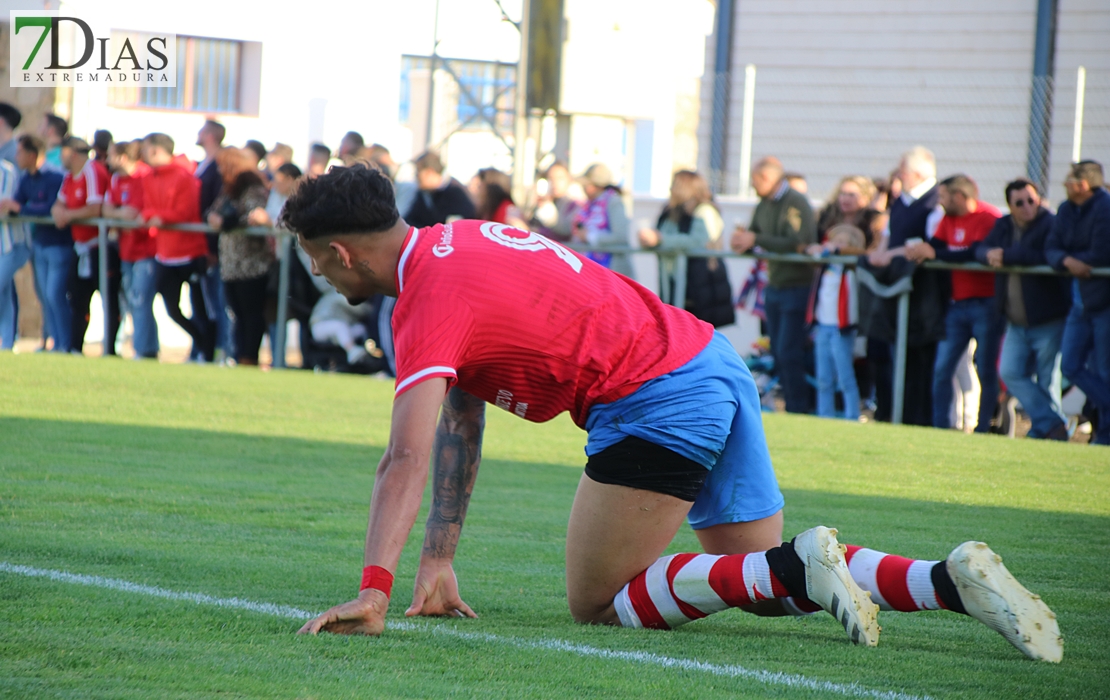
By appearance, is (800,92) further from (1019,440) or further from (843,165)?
(1019,440)

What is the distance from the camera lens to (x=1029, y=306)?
10516 mm

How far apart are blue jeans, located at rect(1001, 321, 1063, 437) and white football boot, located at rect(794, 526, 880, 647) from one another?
7053mm

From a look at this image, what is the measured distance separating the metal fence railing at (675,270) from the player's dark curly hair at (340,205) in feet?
24.6

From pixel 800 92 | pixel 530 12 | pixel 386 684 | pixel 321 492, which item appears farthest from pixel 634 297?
pixel 800 92

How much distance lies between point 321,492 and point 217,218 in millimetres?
7133

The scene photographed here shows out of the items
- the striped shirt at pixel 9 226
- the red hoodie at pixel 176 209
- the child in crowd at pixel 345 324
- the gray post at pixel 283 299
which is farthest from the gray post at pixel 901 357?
the striped shirt at pixel 9 226

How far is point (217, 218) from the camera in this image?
44.9 ft

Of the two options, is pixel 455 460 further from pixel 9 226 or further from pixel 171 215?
pixel 9 226

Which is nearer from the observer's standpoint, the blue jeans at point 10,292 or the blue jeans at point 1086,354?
the blue jeans at point 1086,354

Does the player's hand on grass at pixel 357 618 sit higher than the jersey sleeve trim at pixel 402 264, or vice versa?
the jersey sleeve trim at pixel 402 264

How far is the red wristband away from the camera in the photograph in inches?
150

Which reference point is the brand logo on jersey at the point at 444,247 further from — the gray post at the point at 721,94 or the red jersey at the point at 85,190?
the gray post at the point at 721,94

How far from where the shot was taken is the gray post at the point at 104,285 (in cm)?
1473
